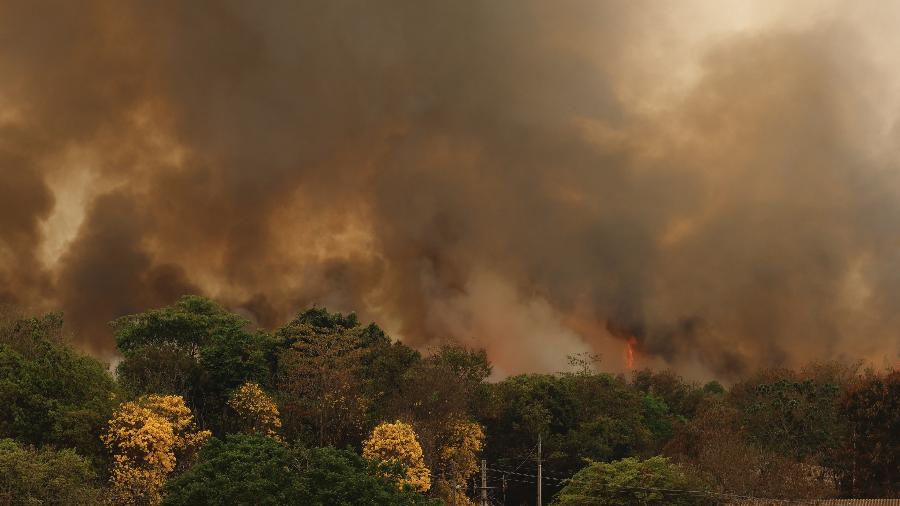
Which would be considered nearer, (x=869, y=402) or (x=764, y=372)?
(x=869, y=402)

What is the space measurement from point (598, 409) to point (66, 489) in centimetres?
4026

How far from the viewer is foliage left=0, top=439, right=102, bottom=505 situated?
30328mm

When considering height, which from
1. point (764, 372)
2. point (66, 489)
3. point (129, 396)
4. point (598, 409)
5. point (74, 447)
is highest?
point (764, 372)

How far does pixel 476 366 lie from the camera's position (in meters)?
60.0

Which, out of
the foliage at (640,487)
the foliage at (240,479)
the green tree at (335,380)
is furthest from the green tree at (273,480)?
the green tree at (335,380)

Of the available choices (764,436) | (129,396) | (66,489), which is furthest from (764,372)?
(66,489)

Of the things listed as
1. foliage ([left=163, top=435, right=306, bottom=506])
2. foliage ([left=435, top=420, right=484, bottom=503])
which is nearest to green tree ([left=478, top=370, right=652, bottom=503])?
foliage ([left=435, top=420, right=484, bottom=503])

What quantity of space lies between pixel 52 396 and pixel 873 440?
151 ft

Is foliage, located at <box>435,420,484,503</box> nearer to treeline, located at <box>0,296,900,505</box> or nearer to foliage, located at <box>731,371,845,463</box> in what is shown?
treeline, located at <box>0,296,900,505</box>

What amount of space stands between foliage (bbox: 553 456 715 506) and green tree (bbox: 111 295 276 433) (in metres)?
20.6

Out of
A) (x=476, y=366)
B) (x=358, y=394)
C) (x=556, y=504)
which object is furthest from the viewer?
(x=476, y=366)

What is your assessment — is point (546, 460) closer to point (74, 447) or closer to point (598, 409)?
point (598, 409)

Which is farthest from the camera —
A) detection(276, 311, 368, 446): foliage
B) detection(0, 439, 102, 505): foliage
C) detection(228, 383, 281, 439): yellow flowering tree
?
detection(276, 311, 368, 446): foliage

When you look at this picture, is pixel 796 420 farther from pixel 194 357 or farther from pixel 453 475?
pixel 194 357
